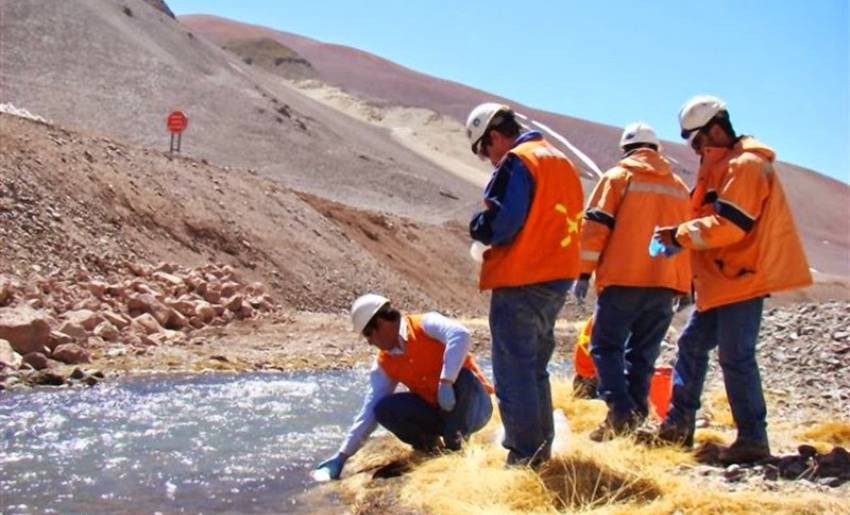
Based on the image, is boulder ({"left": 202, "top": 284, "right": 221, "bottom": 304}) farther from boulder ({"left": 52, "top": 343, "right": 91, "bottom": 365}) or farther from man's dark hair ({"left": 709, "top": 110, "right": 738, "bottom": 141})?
man's dark hair ({"left": 709, "top": 110, "right": 738, "bottom": 141})

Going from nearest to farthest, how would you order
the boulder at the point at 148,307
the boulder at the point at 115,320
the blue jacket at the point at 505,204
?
the blue jacket at the point at 505,204 → the boulder at the point at 115,320 → the boulder at the point at 148,307

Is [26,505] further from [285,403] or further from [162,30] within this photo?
[162,30]

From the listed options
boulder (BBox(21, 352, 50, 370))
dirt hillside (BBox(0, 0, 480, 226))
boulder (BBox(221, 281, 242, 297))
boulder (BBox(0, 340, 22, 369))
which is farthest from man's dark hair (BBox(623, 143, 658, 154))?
dirt hillside (BBox(0, 0, 480, 226))

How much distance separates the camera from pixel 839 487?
4.68 m

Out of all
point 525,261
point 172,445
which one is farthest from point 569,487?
point 172,445

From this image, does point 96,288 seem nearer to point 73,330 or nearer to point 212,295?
point 73,330

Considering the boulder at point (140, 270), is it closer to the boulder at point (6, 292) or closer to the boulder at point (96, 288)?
the boulder at point (96, 288)

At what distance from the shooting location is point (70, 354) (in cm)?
1123

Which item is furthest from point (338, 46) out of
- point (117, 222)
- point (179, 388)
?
point (179, 388)

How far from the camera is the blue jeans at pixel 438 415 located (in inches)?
237

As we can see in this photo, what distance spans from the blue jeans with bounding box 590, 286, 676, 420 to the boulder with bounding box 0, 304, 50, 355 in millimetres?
6501

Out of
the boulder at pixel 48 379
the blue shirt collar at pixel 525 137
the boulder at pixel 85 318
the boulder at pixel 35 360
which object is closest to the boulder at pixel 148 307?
the boulder at pixel 85 318

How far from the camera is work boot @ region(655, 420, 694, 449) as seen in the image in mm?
5801

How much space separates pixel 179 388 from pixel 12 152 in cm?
857
